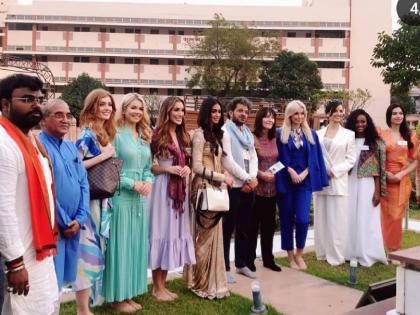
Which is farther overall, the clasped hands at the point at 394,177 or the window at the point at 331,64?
the window at the point at 331,64

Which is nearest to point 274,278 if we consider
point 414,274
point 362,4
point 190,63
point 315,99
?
point 414,274

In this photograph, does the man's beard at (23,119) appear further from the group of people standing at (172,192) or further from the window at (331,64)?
the window at (331,64)

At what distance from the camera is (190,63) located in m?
42.4

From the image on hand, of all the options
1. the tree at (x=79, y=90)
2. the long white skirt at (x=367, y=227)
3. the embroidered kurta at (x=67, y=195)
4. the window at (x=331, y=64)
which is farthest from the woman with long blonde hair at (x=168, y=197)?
the window at (x=331, y=64)

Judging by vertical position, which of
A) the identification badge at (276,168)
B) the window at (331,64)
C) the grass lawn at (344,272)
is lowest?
the grass lawn at (344,272)

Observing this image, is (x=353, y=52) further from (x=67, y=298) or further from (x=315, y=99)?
(x=67, y=298)

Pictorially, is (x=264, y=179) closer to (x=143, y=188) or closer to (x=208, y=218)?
(x=208, y=218)

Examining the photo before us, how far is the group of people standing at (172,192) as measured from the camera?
2.36m

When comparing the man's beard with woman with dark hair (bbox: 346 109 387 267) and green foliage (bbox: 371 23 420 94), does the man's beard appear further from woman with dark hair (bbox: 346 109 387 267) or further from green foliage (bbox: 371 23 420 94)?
green foliage (bbox: 371 23 420 94)

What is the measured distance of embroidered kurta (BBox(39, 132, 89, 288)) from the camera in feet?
9.82

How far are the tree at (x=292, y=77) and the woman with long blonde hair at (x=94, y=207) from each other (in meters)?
30.4

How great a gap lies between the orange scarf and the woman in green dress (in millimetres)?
1373

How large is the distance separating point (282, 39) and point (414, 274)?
136ft

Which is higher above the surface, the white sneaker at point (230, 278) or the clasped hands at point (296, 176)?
the clasped hands at point (296, 176)
